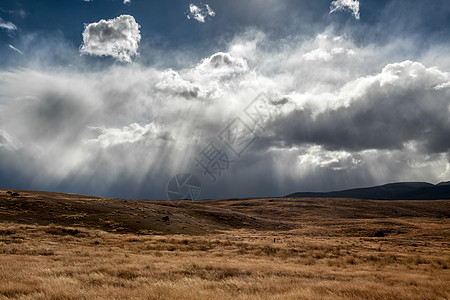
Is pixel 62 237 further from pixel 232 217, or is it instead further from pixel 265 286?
pixel 232 217

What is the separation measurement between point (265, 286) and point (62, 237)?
24.8m

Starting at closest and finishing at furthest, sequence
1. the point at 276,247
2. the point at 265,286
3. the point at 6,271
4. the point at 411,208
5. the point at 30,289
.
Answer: the point at 30,289, the point at 265,286, the point at 6,271, the point at 276,247, the point at 411,208

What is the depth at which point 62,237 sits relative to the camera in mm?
26156

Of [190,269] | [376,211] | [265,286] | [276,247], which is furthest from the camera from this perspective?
[376,211]

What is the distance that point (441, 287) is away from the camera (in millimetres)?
10062

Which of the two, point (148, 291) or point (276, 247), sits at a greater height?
point (148, 291)

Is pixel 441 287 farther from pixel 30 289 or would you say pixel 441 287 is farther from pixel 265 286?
pixel 30 289

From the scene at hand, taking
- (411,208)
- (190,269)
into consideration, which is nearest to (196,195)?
(411,208)

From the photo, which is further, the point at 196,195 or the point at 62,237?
the point at 196,195

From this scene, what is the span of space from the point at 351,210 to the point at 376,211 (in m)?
9.90

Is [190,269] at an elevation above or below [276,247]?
above

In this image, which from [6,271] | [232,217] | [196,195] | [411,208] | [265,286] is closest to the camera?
[265,286]

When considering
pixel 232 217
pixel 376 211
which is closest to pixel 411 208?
pixel 376 211

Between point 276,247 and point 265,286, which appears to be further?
point 276,247
